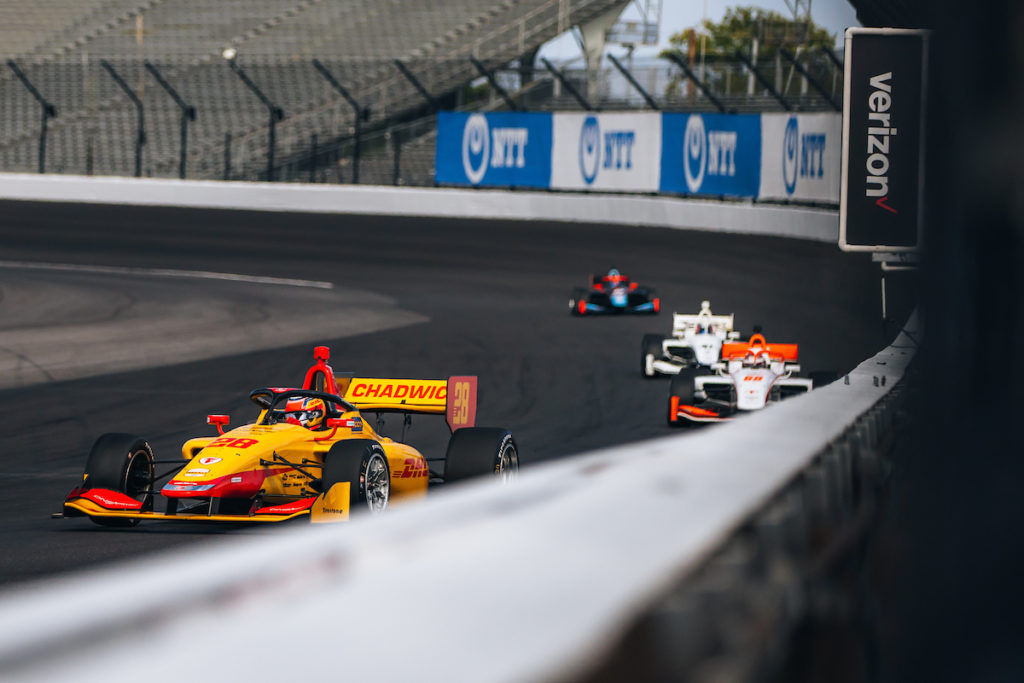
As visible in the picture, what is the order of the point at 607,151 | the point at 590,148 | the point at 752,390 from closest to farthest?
the point at 752,390, the point at 607,151, the point at 590,148

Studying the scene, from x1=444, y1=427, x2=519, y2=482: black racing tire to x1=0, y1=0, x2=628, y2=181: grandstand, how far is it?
27648mm

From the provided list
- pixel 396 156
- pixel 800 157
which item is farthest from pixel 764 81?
pixel 396 156

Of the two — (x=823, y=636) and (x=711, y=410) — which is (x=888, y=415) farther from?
(x=711, y=410)

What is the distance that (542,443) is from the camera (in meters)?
11.2

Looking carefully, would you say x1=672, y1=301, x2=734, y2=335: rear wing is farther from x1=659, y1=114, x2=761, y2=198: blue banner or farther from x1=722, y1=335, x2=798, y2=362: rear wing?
x1=659, y1=114, x2=761, y2=198: blue banner

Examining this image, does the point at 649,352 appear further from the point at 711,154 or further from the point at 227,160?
the point at 227,160

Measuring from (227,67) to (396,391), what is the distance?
33.1 m

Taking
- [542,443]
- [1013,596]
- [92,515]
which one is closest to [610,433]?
[542,443]

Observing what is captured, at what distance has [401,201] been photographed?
34.2 meters

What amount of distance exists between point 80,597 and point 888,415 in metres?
3.29

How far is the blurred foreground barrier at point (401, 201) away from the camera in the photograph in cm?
3000

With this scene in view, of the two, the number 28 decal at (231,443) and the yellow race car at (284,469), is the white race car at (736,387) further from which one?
the number 28 decal at (231,443)

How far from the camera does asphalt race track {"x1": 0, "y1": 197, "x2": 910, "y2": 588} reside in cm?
1139

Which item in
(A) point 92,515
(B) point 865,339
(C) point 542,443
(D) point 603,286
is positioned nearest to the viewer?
(A) point 92,515
